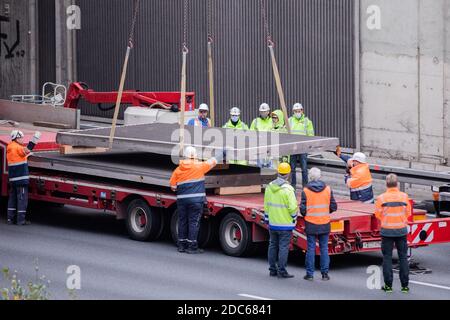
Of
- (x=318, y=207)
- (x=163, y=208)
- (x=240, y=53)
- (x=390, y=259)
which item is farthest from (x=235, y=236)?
(x=240, y=53)

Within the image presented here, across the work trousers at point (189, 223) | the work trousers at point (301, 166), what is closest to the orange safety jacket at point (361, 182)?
the work trousers at point (189, 223)

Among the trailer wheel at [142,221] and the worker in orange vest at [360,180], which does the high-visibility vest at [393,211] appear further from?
the trailer wheel at [142,221]

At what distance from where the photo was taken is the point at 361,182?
789 inches

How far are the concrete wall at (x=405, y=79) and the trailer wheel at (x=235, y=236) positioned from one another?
299 inches

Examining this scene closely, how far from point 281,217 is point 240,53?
1325 centimetres

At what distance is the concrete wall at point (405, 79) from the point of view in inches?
993

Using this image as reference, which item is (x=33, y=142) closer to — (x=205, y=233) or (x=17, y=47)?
(x=205, y=233)

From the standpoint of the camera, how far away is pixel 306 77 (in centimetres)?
2842

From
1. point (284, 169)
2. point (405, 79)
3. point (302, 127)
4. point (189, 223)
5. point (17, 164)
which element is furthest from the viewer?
point (405, 79)

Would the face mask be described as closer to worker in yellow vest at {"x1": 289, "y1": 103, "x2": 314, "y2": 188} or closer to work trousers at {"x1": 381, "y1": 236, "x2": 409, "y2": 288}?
worker in yellow vest at {"x1": 289, "y1": 103, "x2": 314, "y2": 188}

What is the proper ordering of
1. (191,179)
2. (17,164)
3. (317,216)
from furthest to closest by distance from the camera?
(17,164) < (191,179) < (317,216)

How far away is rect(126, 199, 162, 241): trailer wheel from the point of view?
800 inches
